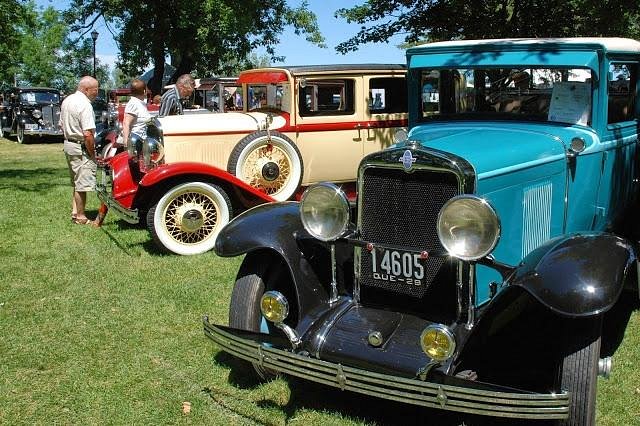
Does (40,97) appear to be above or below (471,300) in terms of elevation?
above

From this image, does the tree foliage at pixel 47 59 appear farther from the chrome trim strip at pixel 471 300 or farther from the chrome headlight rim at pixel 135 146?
Result: the chrome trim strip at pixel 471 300

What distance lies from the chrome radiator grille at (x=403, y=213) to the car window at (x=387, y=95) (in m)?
4.40

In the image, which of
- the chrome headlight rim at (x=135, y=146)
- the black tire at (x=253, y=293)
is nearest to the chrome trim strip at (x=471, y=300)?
the black tire at (x=253, y=293)

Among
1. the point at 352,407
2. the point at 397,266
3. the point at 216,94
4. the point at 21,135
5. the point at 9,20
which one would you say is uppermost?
the point at 9,20

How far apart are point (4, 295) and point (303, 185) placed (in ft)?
11.5

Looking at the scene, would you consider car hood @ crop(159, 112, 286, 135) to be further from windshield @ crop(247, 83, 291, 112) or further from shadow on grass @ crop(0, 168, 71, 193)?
shadow on grass @ crop(0, 168, 71, 193)

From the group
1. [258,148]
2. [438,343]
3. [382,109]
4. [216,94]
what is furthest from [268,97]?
[216,94]

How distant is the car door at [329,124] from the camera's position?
24.9 ft

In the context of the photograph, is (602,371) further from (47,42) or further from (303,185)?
(47,42)

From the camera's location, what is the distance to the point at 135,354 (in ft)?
14.1

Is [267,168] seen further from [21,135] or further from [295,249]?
[21,135]

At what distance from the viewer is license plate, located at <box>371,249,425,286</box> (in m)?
3.39

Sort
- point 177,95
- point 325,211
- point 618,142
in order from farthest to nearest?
1. point 177,95
2. point 618,142
3. point 325,211

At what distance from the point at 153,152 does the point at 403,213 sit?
4.43 meters
